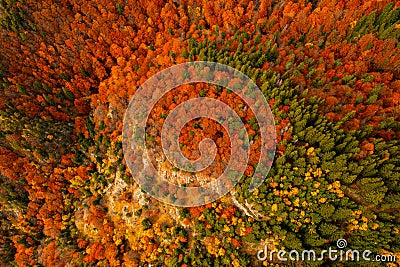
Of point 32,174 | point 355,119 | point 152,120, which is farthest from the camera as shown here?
point 32,174

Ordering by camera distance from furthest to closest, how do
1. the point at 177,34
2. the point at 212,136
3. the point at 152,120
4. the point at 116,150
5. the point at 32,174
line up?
the point at 177,34 < the point at 32,174 < the point at 116,150 < the point at 152,120 < the point at 212,136

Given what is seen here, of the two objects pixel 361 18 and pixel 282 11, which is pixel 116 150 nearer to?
pixel 282 11

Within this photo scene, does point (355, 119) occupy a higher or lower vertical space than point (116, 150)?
higher

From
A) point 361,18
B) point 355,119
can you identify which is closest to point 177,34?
point 361,18

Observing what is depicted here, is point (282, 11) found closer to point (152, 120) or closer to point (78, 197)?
point (152, 120)

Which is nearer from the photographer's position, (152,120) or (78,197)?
(152,120)

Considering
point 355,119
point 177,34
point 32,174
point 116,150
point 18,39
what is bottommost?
point 32,174
